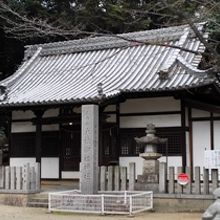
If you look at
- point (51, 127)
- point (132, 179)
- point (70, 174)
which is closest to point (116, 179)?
point (132, 179)

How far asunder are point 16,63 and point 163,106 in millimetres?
16587

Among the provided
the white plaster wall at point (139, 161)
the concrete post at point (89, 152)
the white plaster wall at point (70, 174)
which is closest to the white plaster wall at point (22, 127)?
the white plaster wall at point (70, 174)

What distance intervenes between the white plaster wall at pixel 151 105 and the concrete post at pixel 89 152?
11.8ft

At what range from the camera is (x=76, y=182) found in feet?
64.0

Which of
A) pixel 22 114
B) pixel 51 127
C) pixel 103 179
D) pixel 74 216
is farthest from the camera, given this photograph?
pixel 51 127

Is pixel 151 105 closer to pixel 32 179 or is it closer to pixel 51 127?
pixel 51 127

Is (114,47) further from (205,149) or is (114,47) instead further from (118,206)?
(118,206)

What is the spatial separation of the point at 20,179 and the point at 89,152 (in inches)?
114

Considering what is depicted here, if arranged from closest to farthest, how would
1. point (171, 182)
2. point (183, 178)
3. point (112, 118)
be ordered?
point (183, 178), point (171, 182), point (112, 118)

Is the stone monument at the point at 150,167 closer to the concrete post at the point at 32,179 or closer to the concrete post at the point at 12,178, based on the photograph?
the concrete post at the point at 32,179

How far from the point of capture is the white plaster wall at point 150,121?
17453mm

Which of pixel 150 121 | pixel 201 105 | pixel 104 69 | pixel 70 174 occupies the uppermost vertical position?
pixel 104 69

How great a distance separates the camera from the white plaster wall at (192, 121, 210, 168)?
17219mm

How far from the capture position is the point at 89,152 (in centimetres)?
1457
